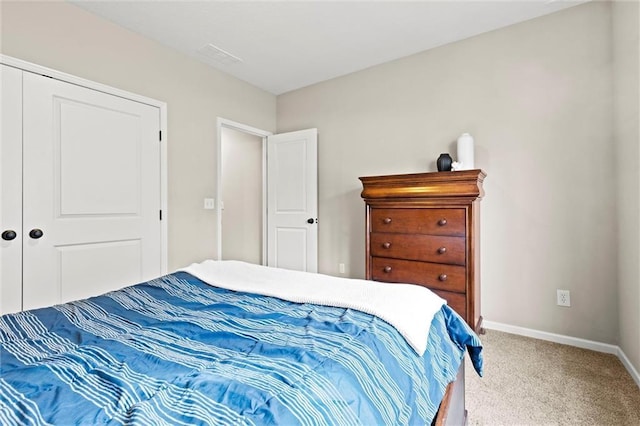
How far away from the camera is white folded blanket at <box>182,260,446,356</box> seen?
107 cm

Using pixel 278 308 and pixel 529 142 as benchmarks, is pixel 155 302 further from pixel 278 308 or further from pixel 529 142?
pixel 529 142

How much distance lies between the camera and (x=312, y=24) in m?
2.64

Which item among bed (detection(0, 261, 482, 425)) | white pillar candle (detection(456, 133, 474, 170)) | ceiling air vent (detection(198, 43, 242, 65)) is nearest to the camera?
bed (detection(0, 261, 482, 425))

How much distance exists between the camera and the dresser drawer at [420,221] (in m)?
2.36

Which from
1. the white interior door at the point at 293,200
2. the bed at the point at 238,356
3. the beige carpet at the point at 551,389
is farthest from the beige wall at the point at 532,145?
the bed at the point at 238,356

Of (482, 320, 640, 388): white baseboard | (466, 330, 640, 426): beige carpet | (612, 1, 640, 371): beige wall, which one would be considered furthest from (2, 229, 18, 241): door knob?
(612, 1, 640, 371): beige wall

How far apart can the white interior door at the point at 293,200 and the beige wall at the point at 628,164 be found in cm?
257

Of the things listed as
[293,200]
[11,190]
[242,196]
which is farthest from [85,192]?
[242,196]

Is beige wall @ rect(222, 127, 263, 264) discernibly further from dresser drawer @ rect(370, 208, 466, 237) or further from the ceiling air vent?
dresser drawer @ rect(370, 208, 466, 237)

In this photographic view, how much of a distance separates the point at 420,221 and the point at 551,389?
4.24 ft

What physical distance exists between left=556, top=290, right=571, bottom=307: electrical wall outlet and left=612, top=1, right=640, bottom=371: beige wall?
0.95ft

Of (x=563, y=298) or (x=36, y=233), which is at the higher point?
(x=36, y=233)

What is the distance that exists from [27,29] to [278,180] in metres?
2.47

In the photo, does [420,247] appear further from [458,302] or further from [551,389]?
[551,389]
